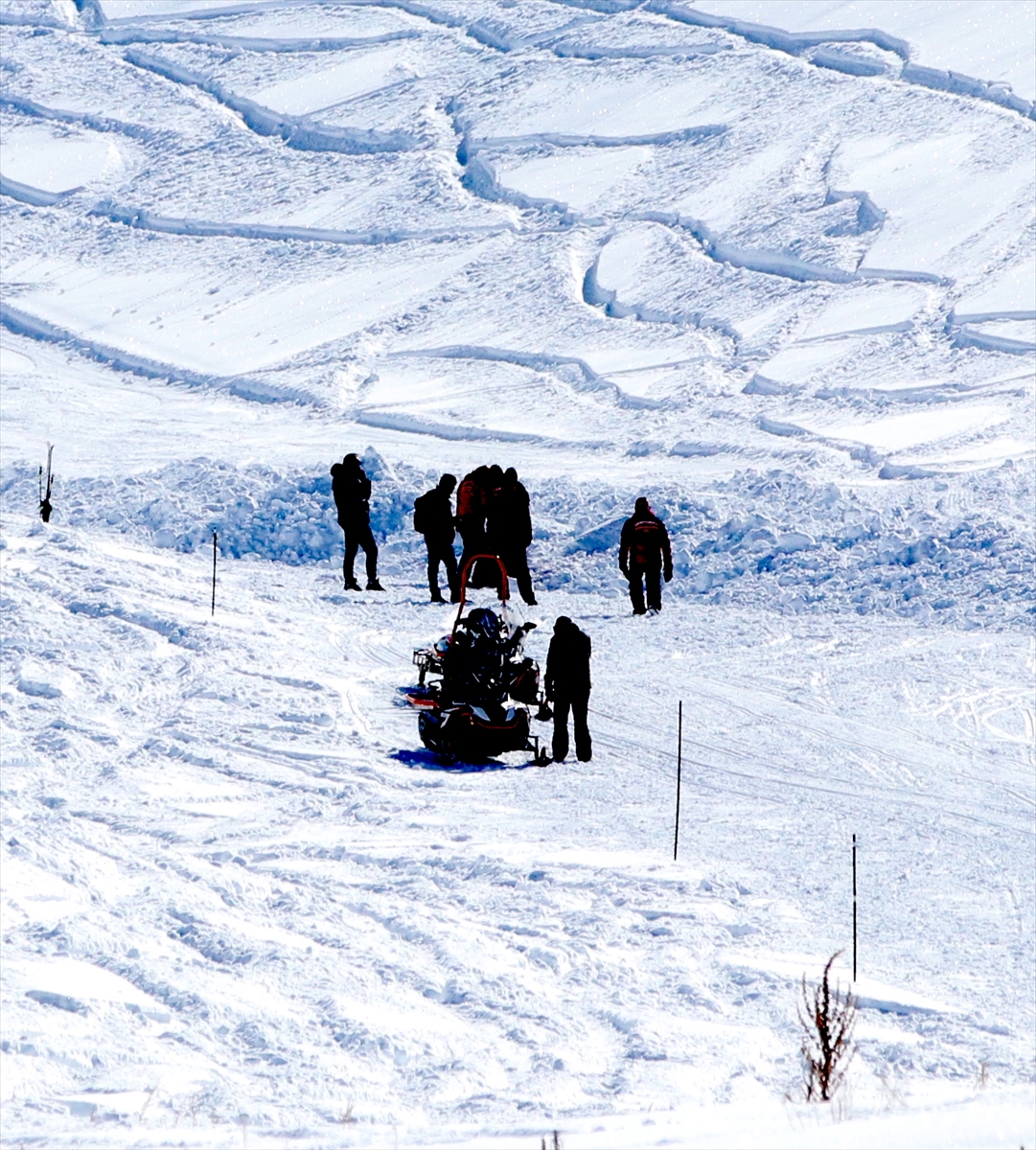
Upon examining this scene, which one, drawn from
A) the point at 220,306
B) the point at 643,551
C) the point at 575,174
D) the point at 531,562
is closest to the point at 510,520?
the point at 643,551

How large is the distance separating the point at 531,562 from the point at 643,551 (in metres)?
2.25

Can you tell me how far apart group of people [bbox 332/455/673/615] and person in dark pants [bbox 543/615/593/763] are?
4328 millimetres

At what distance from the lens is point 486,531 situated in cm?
1789

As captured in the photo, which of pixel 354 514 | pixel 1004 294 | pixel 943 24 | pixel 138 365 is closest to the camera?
pixel 354 514

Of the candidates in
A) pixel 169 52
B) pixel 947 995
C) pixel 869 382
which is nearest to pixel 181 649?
pixel 947 995

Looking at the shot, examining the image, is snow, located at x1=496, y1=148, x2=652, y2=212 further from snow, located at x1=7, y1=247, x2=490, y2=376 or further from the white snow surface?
snow, located at x1=7, y1=247, x2=490, y2=376

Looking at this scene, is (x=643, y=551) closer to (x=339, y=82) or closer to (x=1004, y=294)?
(x=1004, y=294)

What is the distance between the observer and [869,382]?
25.0 metres

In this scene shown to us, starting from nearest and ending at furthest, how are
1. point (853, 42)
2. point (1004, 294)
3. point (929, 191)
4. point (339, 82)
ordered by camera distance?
point (1004, 294), point (929, 191), point (853, 42), point (339, 82)

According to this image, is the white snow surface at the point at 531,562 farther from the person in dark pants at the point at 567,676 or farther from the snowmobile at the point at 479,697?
the person in dark pants at the point at 567,676

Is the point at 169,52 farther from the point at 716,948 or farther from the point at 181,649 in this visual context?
the point at 716,948

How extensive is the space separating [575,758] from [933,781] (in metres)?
2.62

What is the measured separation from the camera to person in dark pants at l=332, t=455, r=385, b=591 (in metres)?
18.0

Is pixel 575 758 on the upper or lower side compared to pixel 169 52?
lower
